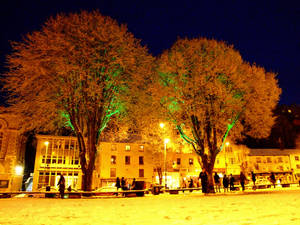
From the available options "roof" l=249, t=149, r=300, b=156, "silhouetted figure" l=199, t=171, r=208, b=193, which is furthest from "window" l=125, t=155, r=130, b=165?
"roof" l=249, t=149, r=300, b=156

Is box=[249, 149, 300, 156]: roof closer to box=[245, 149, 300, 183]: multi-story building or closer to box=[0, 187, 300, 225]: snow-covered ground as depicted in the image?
box=[245, 149, 300, 183]: multi-story building

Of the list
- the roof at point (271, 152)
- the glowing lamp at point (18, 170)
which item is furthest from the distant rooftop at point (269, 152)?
the glowing lamp at point (18, 170)

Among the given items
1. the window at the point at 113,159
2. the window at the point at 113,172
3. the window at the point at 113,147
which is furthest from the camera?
the window at the point at 113,147

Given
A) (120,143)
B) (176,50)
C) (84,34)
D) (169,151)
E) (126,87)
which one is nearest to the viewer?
(84,34)

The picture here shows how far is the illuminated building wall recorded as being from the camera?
34.5 meters

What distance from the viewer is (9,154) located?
116ft

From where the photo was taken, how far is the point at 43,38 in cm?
1892

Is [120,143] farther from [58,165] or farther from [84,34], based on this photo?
[84,34]

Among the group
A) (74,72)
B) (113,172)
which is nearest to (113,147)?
(113,172)

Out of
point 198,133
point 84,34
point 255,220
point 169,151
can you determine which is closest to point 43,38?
point 84,34

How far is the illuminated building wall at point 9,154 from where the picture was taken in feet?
113

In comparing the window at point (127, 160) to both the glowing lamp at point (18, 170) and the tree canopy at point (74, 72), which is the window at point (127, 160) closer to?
the glowing lamp at point (18, 170)

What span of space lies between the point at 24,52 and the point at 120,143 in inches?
1238

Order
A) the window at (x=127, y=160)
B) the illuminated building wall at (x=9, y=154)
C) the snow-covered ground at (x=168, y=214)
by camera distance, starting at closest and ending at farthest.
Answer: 1. the snow-covered ground at (x=168, y=214)
2. the illuminated building wall at (x=9, y=154)
3. the window at (x=127, y=160)
